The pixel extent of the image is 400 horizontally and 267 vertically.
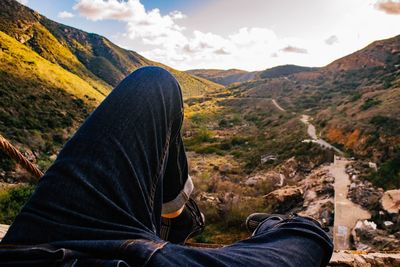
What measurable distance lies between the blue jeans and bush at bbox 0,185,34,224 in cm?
499

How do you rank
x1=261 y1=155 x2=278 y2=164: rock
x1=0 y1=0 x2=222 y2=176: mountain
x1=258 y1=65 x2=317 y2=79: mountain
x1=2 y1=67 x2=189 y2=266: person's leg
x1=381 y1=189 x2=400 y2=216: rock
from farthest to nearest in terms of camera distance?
x1=258 y1=65 x2=317 y2=79: mountain, x1=0 y1=0 x2=222 y2=176: mountain, x1=261 y1=155 x2=278 y2=164: rock, x1=381 y1=189 x2=400 y2=216: rock, x1=2 y1=67 x2=189 y2=266: person's leg

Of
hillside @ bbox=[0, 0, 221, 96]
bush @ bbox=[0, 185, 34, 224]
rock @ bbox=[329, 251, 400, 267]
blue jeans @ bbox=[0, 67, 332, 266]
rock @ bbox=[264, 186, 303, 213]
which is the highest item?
hillside @ bbox=[0, 0, 221, 96]

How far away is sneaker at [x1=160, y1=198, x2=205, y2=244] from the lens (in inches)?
66.4

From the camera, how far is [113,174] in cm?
104

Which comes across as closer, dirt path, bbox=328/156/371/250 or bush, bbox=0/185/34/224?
bush, bbox=0/185/34/224

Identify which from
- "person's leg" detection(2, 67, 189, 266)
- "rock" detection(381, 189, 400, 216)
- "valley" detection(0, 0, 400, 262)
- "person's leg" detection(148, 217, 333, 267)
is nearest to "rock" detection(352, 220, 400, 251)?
"valley" detection(0, 0, 400, 262)

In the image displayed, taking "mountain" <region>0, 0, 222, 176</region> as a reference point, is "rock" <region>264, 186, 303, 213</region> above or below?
below

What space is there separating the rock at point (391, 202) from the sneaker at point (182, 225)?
6.27 metres

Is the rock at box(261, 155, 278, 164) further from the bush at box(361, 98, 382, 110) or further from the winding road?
the bush at box(361, 98, 382, 110)

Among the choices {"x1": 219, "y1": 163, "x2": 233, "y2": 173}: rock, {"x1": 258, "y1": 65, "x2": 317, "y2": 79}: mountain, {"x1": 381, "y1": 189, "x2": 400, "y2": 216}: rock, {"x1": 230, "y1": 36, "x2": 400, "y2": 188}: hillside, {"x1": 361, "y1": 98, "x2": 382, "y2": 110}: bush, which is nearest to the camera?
{"x1": 381, "y1": 189, "x2": 400, "y2": 216}: rock

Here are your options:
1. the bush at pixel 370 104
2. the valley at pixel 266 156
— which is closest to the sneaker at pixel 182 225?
the valley at pixel 266 156

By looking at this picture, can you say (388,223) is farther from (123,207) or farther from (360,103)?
(360,103)

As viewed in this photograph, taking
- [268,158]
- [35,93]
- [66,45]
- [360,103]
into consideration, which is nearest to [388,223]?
[268,158]

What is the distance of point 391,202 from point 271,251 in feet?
24.4
